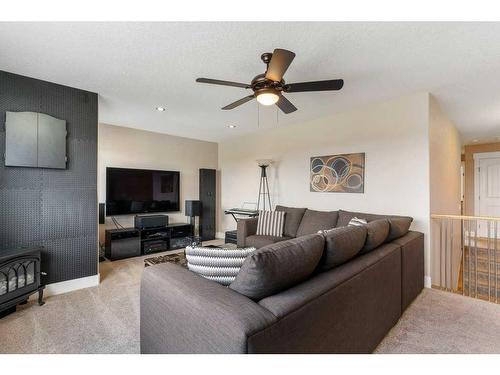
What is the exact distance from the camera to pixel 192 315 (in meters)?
1.09

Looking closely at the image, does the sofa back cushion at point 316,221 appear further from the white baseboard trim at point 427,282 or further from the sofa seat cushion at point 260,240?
the white baseboard trim at point 427,282

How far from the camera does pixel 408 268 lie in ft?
7.64

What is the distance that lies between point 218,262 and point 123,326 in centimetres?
137

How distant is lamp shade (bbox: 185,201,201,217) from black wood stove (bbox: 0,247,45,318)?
272cm

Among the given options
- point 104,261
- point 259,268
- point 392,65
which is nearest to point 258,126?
point 392,65

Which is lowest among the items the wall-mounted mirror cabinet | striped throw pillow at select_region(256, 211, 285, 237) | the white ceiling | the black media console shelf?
the black media console shelf

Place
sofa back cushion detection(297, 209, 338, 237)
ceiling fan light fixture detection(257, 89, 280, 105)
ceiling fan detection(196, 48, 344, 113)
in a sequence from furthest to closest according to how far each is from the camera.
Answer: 1. sofa back cushion detection(297, 209, 338, 237)
2. ceiling fan light fixture detection(257, 89, 280, 105)
3. ceiling fan detection(196, 48, 344, 113)

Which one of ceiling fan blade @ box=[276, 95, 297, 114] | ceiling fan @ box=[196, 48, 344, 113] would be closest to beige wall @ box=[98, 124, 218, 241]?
ceiling fan @ box=[196, 48, 344, 113]

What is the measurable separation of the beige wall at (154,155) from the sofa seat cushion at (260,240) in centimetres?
229

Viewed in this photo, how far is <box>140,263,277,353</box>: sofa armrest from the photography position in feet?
3.06

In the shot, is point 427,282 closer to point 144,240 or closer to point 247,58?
point 247,58

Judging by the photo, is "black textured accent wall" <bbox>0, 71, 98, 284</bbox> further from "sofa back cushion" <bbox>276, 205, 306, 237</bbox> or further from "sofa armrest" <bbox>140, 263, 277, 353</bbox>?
"sofa back cushion" <bbox>276, 205, 306, 237</bbox>

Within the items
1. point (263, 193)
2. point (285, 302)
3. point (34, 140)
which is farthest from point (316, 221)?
point (34, 140)

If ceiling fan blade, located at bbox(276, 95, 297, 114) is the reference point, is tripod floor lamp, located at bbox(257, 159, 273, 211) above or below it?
below
